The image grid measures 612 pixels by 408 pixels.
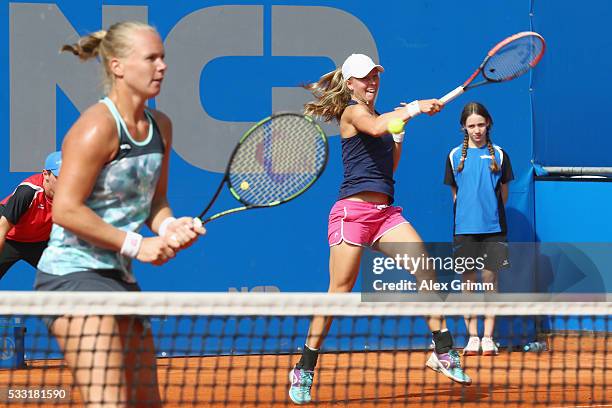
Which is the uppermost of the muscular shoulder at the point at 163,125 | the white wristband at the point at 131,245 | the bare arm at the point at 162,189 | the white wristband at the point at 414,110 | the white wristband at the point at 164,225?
the white wristband at the point at 414,110

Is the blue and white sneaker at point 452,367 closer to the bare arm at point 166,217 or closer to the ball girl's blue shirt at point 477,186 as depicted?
the ball girl's blue shirt at point 477,186

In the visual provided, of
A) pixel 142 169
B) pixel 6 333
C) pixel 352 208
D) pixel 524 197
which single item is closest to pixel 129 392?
pixel 142 169

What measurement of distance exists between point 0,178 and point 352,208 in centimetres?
225

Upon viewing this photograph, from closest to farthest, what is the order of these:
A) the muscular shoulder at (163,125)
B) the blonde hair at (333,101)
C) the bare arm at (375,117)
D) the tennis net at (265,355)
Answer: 1. the tennis net at (265,355)
2. the muscular shoulder at (163,125)
3. the bare arm at (375,117)
4. the blonde hair at (333,101)

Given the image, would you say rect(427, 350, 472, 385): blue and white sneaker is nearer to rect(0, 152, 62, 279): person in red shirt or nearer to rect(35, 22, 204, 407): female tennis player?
rect(0, 152, 62, 279): person in red shirt

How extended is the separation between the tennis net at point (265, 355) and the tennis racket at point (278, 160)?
0.34 meters

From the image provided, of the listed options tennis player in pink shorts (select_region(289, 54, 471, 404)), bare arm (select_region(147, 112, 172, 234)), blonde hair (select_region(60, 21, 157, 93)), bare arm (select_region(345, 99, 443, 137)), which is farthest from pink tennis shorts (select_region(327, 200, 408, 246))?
blonde hair (select_region(60, 21, 157, 93))

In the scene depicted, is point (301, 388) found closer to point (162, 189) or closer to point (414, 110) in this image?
point (414, 110)

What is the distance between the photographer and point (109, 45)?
274 cm

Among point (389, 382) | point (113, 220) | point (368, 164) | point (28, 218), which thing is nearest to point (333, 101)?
point (368, 164)

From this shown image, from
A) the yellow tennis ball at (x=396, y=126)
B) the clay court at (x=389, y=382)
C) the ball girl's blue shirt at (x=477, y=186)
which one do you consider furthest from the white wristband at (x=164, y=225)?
the ball girl's blue shirt at (x=477, y=186)

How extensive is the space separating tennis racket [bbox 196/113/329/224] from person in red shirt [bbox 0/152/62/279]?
1957 millimetres

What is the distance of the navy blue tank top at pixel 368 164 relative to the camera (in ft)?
16.0

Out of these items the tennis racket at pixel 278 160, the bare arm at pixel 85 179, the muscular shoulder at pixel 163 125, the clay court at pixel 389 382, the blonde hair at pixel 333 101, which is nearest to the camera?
the bare arm at pixel 85 179
